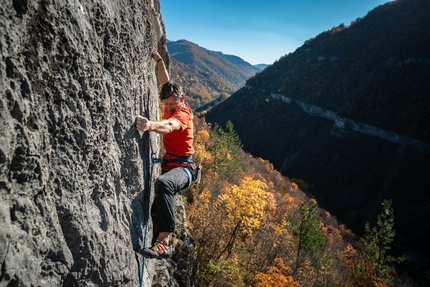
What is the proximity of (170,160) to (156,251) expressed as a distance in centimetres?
120

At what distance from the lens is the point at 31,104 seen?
151 centimetres

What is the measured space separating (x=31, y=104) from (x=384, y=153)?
76.6 m

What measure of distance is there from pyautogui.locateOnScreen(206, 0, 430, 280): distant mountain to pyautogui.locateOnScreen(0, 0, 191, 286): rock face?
5014 centimetres

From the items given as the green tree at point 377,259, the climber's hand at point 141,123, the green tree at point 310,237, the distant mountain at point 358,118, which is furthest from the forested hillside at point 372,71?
the climber's hand at point 141,123

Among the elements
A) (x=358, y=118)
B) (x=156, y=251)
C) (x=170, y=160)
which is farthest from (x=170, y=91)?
(x=358, y=118)

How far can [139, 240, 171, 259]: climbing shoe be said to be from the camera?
2881mm

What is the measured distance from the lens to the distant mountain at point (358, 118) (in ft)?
188

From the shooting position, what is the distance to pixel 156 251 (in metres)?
3.04

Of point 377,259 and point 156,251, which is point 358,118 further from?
point 156,251

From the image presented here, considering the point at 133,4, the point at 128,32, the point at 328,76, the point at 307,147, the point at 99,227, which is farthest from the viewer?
the point at 328,76

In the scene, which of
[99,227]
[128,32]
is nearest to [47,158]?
[99,227]

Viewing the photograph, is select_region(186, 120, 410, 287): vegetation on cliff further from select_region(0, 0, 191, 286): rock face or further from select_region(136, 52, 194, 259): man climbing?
select_region(0, 0, 191, 286): rock face

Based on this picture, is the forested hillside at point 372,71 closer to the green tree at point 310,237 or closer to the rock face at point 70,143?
the green tree at point 310,237

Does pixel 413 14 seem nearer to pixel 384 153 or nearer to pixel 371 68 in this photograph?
pixel 371 68
